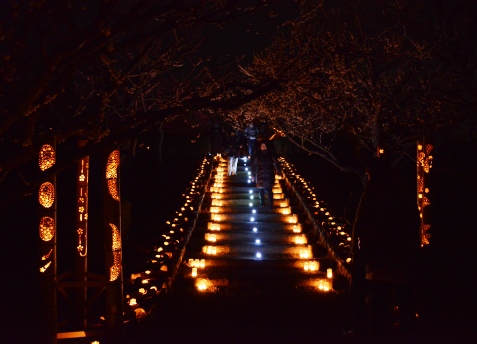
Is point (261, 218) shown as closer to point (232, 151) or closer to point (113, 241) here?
point (232, 151)

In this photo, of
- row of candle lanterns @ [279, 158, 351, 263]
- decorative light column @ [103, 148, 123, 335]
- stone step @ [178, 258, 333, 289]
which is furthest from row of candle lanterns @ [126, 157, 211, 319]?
row of candle lanterns @ [279, 158, 351, 263]

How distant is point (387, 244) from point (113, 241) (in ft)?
11.4

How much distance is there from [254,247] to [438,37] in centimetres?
642

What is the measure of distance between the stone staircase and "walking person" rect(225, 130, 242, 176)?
2681mm

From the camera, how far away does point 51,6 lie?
6.68 meters

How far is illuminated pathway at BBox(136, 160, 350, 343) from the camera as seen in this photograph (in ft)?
28.5

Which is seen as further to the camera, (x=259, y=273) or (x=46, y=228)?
(x=259, y=273)

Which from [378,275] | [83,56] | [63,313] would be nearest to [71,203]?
[63,313]

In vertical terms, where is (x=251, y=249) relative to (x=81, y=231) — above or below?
below

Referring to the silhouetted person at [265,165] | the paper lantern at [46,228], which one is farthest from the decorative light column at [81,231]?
the silhouetted person at [265,165]

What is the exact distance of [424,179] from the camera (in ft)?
36.6

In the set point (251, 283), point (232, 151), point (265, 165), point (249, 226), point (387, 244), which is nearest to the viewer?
point (387, 244)

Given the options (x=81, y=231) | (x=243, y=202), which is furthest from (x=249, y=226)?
(x=81, y=231)

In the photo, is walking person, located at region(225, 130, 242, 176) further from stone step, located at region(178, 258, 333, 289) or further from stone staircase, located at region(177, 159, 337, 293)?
stone step, located at region(178, 258, 333, 289)
